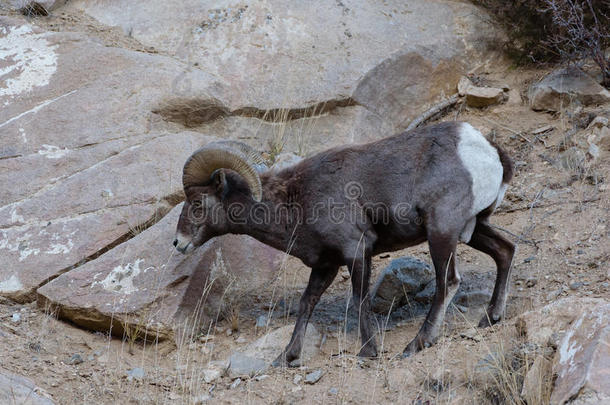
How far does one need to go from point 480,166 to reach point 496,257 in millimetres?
1035

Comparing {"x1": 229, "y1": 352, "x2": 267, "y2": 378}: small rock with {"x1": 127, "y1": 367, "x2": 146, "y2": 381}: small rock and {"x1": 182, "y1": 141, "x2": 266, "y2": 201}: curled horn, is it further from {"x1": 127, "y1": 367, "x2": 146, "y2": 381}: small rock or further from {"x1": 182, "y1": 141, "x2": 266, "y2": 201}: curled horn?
{"x1": 182, "y1": 141, "x2": 266, "y2": 201}: curled horn

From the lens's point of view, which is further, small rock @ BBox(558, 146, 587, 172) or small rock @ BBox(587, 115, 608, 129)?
small rock @ BBox(587, 115, 608, 129)

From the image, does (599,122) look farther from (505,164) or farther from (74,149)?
(74,149)

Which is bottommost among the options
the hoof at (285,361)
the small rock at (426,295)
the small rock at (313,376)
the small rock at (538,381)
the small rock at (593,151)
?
the small rock at (426,295)

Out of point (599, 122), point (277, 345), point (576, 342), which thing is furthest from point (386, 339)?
point (599, 122)

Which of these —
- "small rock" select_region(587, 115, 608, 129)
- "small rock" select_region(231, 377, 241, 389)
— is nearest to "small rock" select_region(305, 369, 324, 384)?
"small rock" select_region(231, 377, 241, 389)

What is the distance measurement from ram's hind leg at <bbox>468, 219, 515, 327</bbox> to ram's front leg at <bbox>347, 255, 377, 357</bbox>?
1092 millimetres

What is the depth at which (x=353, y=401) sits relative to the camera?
5867 mm

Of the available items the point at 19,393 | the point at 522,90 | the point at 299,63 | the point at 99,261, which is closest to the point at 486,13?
the point at 522,90

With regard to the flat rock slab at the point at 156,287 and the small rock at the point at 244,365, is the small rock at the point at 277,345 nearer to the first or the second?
the small rock at the point at 244,365

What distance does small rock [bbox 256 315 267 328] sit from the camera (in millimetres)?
7683

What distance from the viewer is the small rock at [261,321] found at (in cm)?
768

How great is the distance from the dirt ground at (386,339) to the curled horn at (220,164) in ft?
5.23

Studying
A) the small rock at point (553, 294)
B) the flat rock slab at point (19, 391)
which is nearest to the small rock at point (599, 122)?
the small rock at point (553, 294)
